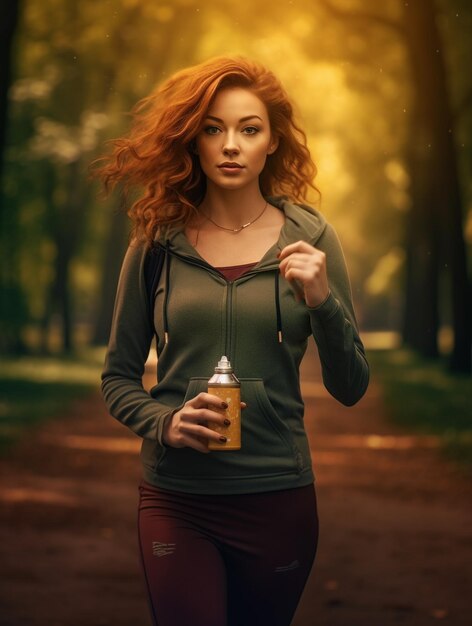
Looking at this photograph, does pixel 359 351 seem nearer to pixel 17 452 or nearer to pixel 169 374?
pixel 169 374

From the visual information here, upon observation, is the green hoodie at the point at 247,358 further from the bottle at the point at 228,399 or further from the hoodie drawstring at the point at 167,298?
the bottle at the point at 228,399

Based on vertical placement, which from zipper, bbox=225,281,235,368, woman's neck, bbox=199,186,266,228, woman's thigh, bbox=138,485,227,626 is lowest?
woman's thigh, bbox=138,485,227,626

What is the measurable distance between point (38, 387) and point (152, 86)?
24.6 ft

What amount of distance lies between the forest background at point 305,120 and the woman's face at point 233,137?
900 cm

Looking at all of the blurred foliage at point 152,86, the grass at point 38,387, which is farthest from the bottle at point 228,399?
the blurred foliage at point 152,86

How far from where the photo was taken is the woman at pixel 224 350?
3338mm

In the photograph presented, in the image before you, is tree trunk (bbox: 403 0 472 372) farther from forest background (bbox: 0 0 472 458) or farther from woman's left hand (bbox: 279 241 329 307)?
woman's left hand (bbox: 279 241 329 307)

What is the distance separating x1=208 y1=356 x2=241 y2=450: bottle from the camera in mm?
3166

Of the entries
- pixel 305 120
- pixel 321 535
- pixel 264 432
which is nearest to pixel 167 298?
pixel 264 432

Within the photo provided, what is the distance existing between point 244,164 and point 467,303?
1544cm

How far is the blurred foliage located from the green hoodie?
16232 mm

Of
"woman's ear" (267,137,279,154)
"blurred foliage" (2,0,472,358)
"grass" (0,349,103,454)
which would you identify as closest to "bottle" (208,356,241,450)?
"woman's ear" (267,137,279,154)

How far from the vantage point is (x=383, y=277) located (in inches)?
1458

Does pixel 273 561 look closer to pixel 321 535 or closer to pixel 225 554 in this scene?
pixel 225 554
